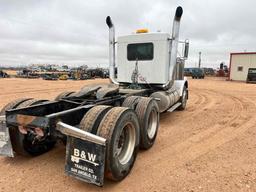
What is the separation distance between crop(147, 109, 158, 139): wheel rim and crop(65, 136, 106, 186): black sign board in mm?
1939

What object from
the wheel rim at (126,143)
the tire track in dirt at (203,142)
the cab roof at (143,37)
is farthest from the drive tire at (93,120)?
the cab roof at (143,37)

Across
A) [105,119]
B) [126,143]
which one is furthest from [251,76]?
[105,119]

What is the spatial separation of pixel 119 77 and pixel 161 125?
7.39 ft

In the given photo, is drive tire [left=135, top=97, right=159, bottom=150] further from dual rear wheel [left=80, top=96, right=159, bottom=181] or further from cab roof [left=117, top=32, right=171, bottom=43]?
cab roof [left=117, top=32, right=171, bottom=43]

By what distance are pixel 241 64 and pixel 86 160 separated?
102 feet

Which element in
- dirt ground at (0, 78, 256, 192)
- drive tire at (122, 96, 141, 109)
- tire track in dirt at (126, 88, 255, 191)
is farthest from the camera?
drive tire at (122, 96, 141, 109)

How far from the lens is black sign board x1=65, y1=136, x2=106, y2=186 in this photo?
2564 millimetres

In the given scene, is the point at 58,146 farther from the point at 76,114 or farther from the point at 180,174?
the point at 180,174

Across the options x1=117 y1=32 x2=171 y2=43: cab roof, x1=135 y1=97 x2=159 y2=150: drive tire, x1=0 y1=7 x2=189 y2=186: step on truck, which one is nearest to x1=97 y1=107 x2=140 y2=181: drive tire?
x1=0 y1=7 x2=189 y2=186: step on truck

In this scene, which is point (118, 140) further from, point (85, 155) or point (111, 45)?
point (111, 45)

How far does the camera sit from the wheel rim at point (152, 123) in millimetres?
4407

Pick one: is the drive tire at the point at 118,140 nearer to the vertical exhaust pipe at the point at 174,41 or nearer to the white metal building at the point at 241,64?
the vertical exhaust pipe at the point at 174,41

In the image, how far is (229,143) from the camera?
4488 millimetres

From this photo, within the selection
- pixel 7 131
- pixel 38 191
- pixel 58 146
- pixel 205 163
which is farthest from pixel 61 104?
pixel 205 163
